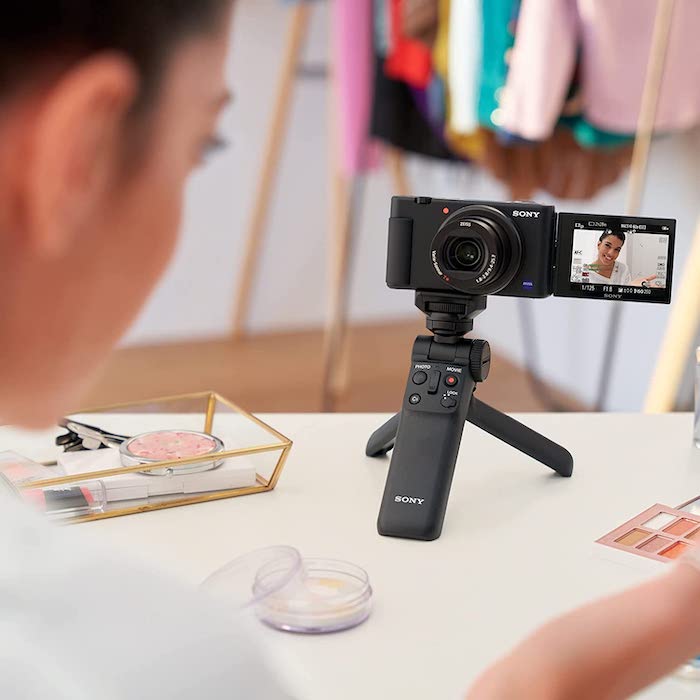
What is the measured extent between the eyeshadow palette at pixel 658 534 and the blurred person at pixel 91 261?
0.56 meters

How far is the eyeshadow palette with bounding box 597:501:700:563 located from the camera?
0.82 metres

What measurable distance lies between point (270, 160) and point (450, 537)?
2658mm

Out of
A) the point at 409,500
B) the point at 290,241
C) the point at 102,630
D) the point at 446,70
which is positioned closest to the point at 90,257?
the point at 102,630

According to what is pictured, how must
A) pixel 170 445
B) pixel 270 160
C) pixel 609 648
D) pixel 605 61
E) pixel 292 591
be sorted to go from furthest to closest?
pixel 270 160
pixel 605 61
pixel 170 445
pixel 292 591
pixel 609 648

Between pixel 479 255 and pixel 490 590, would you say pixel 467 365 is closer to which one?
pixel 479 255

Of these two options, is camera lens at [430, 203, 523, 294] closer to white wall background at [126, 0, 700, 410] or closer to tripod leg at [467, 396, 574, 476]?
tripod leg at [467, 396, 574, 476]

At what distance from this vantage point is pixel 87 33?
0.29m

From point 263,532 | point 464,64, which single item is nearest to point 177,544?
point 263,532

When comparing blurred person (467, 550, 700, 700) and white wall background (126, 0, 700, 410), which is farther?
white wall background (126, 0, 700, 410)

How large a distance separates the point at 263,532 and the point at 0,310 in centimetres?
56

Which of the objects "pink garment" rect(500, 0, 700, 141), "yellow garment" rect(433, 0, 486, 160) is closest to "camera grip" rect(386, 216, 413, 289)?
"pink garment" rect(500, 0, 700, 141)

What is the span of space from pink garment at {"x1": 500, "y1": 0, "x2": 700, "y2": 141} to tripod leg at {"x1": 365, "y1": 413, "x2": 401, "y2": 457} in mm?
1274

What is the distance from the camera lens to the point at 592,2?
201 centimetres

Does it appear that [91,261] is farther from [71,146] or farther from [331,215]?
[331,215]
